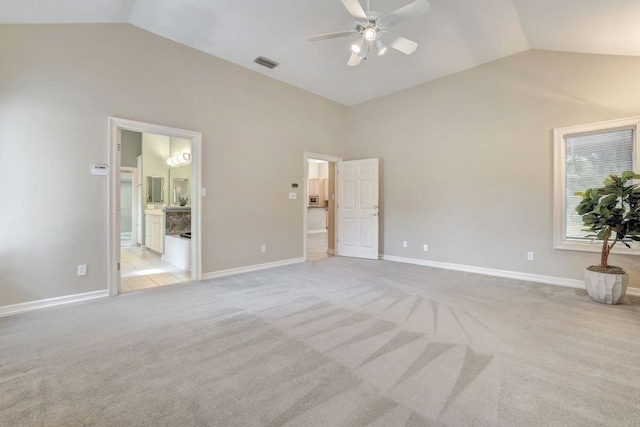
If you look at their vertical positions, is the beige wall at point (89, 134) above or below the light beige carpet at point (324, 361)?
above

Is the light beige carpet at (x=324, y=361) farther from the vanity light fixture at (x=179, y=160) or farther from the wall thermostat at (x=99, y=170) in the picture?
the vanity light fixture at (x=179, y=160)

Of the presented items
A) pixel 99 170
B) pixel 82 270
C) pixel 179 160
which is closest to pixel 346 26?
pixel 99 170

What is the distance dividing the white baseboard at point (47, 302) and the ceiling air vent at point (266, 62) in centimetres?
392

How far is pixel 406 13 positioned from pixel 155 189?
745 centimetres

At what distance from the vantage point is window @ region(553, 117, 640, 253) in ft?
11.9

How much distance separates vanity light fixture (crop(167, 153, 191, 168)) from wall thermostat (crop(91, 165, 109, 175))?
336 cm

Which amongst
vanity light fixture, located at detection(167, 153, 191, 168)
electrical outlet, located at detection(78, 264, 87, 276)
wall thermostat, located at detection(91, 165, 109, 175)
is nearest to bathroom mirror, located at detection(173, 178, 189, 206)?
vanity light fixture, located at detection(167, 153, 191, 168)

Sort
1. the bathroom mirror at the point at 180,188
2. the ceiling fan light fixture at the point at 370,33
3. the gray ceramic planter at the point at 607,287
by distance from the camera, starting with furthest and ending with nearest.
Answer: the bathroom mirror at the point at 180,188 < the gray ceramic planter at the point at 607,287 < the ceiling fan light fixture at the point at 370,33

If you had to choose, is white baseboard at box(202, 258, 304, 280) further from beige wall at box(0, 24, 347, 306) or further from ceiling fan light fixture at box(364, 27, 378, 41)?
ceiling fan light fixture at box(364, 27, 378, 41)

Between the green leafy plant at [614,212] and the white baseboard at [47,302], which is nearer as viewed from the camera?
the white baseboard at [47,302]

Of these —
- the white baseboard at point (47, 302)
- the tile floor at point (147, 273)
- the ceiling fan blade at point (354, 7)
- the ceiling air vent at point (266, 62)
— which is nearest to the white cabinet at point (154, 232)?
the tile floor at point (147, 273)

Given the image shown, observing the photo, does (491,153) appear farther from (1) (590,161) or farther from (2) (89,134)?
(2) (89,134)

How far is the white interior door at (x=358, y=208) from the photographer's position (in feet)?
19.4

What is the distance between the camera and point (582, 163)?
3912 mm
